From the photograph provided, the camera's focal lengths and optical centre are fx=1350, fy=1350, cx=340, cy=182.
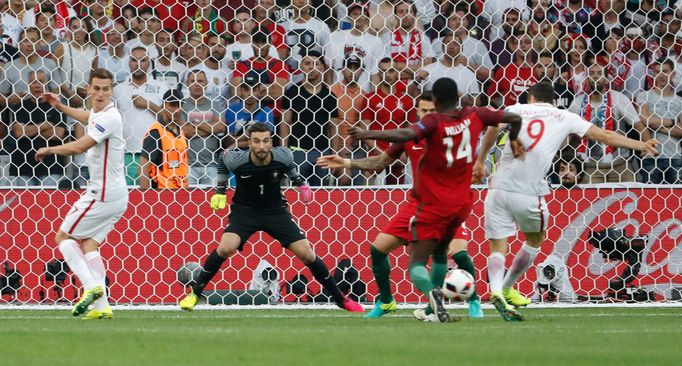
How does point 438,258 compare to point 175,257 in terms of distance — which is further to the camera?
point 175,257

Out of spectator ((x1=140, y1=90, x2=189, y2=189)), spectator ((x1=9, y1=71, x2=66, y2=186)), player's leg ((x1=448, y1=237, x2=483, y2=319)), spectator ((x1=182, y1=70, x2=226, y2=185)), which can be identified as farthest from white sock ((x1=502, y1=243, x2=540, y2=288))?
spectator ((x1=9, y1=71, x2=66, y2=186))

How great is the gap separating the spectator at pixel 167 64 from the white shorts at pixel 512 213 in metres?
4.06

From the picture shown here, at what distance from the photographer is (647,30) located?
1355cm

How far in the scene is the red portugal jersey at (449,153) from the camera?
9.09 meters

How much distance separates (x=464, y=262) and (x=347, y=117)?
2.79 metres

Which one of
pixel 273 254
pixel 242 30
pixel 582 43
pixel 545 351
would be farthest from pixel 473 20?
pixel 545 351

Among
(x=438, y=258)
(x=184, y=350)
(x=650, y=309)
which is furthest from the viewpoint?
(x=650, y=309)

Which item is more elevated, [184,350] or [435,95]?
[435,95]

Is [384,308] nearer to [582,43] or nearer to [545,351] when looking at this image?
[545,351]

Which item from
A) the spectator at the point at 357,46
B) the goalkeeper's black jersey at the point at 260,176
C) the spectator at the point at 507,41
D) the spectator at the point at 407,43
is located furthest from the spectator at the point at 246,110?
the spectator at the point at 507,41

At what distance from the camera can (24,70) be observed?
42.2 feet

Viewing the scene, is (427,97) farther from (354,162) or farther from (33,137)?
(33,137)

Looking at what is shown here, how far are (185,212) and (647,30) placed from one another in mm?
4981

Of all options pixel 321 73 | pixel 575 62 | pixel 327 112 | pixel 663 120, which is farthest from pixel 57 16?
pixel 663 120
